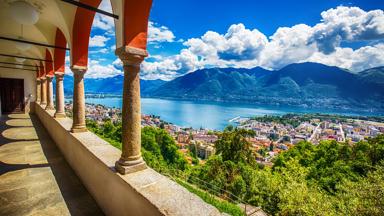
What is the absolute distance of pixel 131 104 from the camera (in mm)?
2348

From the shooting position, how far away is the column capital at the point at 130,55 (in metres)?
2.29

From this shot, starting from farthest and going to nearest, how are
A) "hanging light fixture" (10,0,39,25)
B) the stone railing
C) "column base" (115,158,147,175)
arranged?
"hanging light fixture" (10,0,39,25)
"column base" (115,158,147,175)
the stone railing

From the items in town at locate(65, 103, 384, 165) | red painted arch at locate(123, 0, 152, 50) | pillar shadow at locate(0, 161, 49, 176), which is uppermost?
red painted arch at locate(123, 0, 152, 50)

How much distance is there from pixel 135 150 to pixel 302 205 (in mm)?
11198

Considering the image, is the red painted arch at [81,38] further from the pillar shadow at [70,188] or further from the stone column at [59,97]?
the stone column at [59,97]

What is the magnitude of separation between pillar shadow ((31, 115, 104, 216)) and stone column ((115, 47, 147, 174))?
85cm

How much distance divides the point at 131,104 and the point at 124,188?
960 millimetres

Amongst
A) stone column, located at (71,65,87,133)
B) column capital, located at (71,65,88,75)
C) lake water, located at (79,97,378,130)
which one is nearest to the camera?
stone column, located at (71,65,87,133)

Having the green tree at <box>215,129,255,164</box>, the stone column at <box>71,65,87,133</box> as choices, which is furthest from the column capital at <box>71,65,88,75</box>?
the green tree at <box>215,129,255,164</box>

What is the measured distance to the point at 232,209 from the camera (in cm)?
962

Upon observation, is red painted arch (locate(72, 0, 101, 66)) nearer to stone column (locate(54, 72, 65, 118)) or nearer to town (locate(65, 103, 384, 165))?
stone column (locate(54, 72, 65, 118))

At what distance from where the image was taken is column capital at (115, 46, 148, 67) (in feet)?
7.52

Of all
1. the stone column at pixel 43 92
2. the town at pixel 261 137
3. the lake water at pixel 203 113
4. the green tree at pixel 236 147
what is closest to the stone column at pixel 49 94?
the stone column at pixel 43 92

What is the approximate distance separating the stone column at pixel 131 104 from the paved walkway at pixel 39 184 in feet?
3.08
